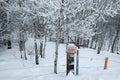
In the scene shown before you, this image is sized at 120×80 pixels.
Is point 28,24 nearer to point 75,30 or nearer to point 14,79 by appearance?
point 75,30

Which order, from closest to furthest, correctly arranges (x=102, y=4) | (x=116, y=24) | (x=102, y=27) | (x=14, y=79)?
(x=14, y=79) → (x=102, y=4) → (x=102, y=27) → (x=116, y=24)

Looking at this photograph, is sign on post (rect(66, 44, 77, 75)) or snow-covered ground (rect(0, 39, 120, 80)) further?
sign on post (rect(66, 44, 77, 75))

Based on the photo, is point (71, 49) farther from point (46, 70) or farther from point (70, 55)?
point (46, 70)

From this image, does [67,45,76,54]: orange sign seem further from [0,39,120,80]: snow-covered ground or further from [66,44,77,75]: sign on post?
[0,39,120,80]: snow-covered ground

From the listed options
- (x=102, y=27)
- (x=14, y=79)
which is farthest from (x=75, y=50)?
(x=102, y=27)

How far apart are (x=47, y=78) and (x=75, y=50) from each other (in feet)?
5.81

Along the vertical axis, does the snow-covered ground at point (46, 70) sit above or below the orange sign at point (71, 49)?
below

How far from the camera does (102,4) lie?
29.9ft

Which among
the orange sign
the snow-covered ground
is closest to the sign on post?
the orange sign

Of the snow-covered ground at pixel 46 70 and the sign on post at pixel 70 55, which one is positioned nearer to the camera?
the snow-covered ground at pixel 46 70

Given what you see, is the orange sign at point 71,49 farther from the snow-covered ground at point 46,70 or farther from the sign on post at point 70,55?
the snow-covered ground at point 46,70

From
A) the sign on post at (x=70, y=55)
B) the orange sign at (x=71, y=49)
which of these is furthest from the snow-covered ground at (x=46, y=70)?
the orange sign at (x=71, y=49)

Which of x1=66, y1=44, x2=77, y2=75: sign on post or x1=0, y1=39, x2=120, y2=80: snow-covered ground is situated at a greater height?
x1=66, y1=44, x2=77, y2=75: sign on post

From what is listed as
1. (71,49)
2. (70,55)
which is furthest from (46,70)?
(71,49)
